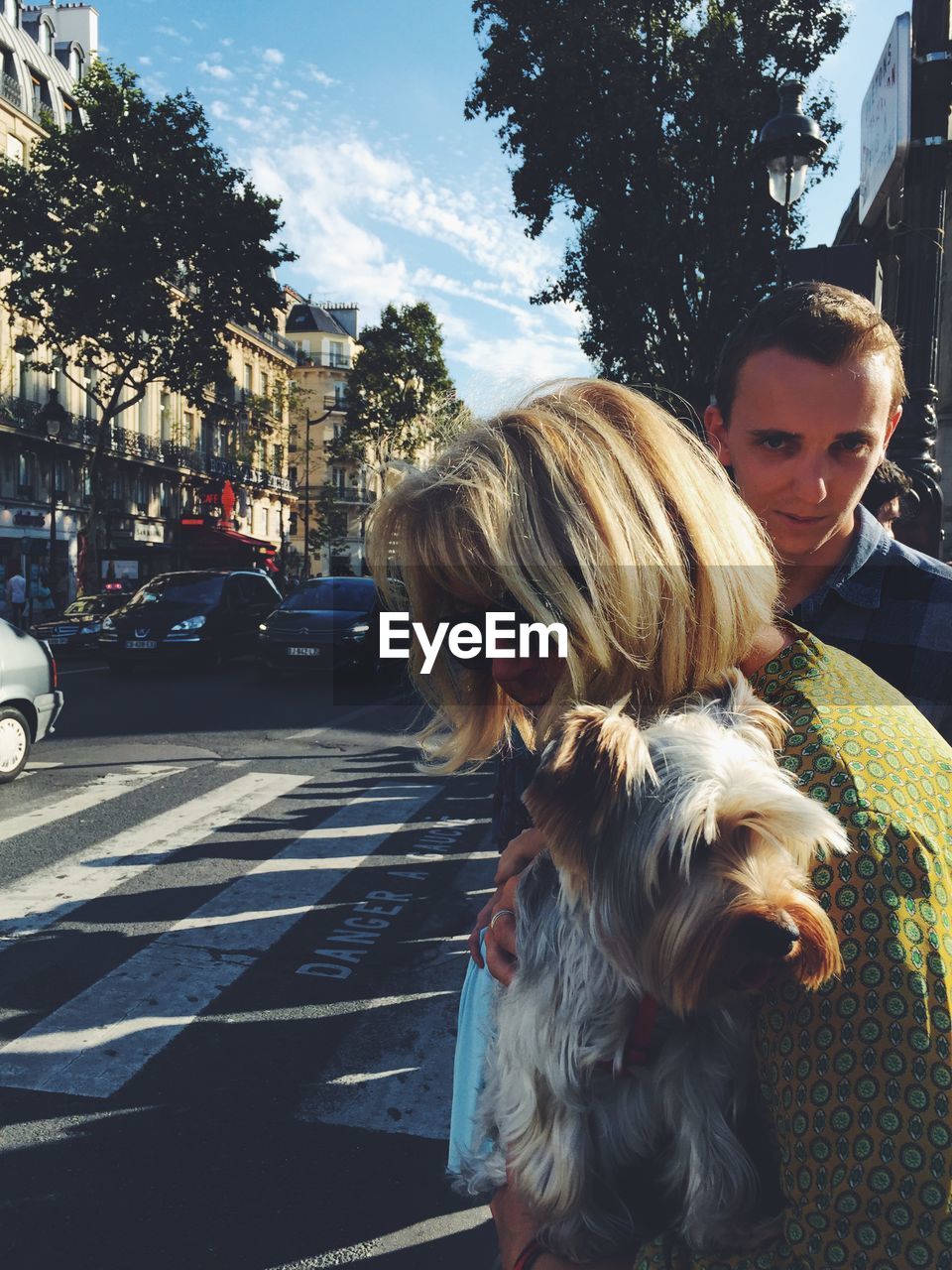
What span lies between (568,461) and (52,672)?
9.41m

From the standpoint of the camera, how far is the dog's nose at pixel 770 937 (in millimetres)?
1018

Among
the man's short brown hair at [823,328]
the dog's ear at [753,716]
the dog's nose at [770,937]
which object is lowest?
the dog's nose at [770,937]

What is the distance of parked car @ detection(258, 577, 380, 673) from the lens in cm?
1645

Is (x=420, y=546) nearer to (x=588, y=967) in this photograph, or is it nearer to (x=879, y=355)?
(x=588, y=967)

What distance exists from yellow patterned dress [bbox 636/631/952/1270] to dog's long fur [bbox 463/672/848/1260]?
1.4 inches

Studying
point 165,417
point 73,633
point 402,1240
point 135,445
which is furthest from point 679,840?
point 165,417

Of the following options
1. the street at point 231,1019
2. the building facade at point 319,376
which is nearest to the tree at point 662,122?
the street at point 231,1019

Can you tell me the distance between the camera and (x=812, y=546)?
2004 mm

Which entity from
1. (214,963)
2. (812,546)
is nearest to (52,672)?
(214,963)

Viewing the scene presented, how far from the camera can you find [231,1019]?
4.27 m

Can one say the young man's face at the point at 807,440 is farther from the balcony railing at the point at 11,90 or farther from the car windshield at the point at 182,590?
the balcony railing at the point at 11,90

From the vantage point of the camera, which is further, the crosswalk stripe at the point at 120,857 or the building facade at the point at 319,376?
the building facade at the point at 319,376

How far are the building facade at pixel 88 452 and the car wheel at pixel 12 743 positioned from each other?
765 inches

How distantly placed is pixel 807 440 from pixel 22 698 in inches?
338
